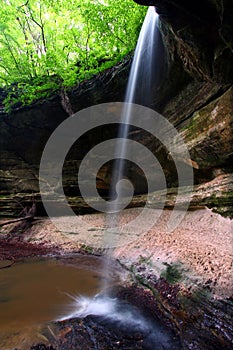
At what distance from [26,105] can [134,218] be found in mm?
7048

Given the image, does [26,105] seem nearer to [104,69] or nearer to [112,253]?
[104,69]

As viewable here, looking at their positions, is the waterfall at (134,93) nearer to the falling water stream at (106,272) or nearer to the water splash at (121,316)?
the falling water stream at (106,272)

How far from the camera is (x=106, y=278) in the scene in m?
5.06

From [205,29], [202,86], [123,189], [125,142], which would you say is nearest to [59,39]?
[125,142]

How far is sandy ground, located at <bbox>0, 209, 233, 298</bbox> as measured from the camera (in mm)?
4164

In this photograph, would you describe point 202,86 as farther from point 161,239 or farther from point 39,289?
point 39,289

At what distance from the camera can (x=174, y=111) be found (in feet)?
24.2

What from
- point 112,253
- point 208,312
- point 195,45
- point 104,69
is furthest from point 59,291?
point 104,69

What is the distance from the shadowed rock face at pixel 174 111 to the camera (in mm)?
3732

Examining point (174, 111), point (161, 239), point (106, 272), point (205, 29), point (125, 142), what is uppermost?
point (205, 29)

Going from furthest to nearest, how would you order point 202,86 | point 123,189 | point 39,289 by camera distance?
point 123,189, point 202,86, point 39,289

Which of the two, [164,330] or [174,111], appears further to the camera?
[174,111]

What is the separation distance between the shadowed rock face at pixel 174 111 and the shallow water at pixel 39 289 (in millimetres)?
3639

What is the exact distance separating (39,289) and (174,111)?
260 inches
